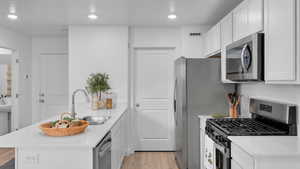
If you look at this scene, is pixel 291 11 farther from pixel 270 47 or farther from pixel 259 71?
pixel 259 71

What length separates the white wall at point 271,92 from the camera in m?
2.07

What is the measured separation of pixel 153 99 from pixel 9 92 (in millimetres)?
3503

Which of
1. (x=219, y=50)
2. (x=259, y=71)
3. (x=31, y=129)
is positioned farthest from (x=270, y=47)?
(x=31, y=129)

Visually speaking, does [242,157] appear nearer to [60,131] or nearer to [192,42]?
[60,131]

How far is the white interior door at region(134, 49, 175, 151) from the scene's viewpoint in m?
4.68

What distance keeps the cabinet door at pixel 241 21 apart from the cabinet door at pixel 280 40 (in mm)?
410

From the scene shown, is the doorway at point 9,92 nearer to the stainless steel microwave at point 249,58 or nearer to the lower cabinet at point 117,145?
the lower cabinet at point 117,145

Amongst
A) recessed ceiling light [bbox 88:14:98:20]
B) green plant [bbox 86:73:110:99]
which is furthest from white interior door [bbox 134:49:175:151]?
recessed ceiling light [bbox 88:14:98:20]

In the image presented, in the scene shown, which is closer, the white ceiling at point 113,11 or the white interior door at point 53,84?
the white ceiling at point 113,11

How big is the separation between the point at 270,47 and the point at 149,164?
2765mm

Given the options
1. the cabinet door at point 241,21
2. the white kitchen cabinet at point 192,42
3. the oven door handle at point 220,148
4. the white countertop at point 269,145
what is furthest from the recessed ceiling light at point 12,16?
the white countertop at point 269,145

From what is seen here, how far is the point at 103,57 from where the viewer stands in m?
4.44

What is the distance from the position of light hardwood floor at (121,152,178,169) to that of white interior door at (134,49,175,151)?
9.2 inches

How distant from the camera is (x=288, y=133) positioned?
204 centimetres
